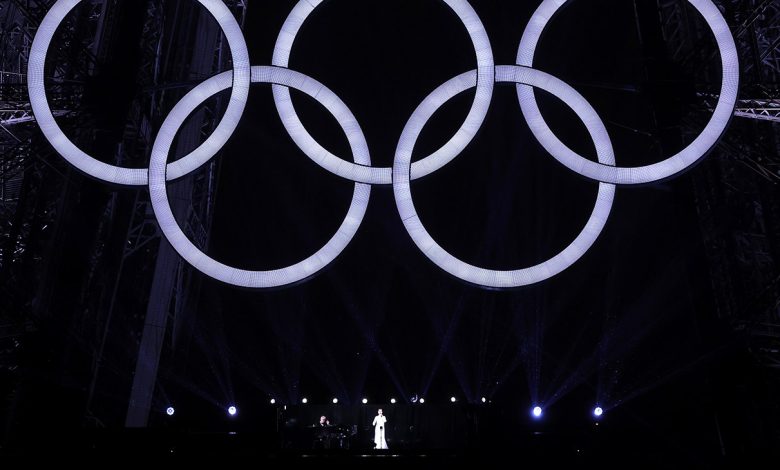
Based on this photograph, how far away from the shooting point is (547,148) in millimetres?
13570

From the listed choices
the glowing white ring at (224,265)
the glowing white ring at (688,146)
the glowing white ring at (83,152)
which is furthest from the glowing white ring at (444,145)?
the glowing white ring at (688,146)

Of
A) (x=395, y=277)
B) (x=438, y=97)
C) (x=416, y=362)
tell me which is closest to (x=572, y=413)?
(x=416, y=362)

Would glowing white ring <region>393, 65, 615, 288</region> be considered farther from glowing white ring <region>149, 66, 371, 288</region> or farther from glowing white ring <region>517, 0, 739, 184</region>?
glowing white ring <region>149, 66, 371, 288</region>

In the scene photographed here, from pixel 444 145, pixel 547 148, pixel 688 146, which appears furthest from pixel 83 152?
pixel 688 146

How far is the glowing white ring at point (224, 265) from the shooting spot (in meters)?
12.9

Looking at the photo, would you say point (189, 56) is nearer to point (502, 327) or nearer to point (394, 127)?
point (394, 127)

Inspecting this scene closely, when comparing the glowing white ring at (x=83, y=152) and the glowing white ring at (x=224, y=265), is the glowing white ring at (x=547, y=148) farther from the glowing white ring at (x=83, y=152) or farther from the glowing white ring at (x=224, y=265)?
the glowing white ring at (x=83, y=152)

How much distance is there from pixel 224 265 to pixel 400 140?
166 inches

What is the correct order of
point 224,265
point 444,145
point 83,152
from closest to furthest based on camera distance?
1. point 224,265
2. point 83,152
3. point 444,145

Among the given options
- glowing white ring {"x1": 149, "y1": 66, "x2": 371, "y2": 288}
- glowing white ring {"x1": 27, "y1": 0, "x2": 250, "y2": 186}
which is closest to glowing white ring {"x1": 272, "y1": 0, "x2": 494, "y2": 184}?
glowing white ring {"x1": 149, "y1": 66, "x2": 371, "y2": 288}

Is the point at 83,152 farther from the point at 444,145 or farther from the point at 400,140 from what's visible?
the point at 444,145

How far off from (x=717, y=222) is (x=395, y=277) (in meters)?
13.8

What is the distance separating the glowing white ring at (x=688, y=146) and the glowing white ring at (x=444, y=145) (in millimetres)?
1015

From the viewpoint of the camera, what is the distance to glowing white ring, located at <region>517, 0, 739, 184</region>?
13.0m
